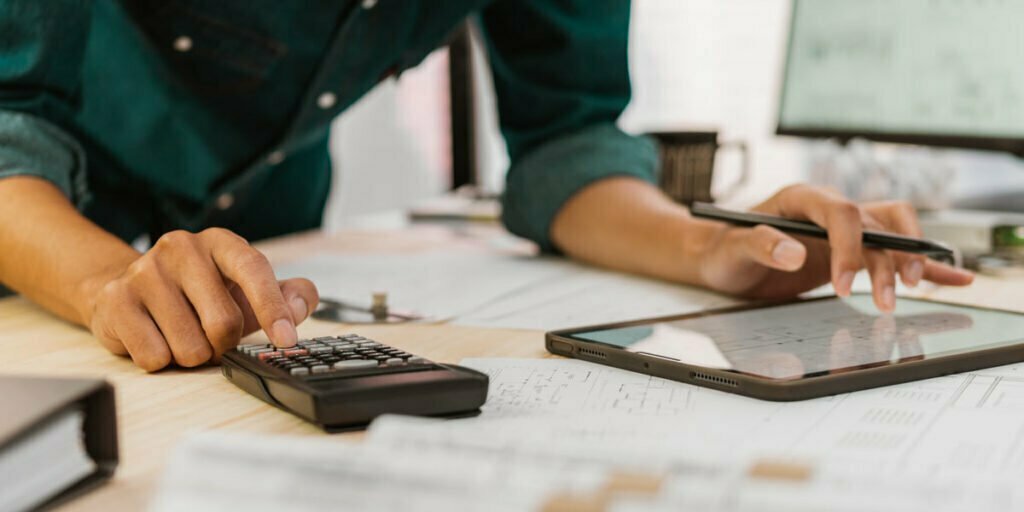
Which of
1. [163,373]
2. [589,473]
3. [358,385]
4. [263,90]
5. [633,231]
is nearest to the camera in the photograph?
[589,473]

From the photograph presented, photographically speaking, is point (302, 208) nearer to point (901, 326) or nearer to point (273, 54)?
point (273, 54)

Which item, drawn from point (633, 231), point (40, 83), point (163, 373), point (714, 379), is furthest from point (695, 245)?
point (40, 83)

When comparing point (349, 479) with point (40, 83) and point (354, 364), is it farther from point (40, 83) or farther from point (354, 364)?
point (40, 83)

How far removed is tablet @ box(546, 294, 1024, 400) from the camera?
21.1 inches

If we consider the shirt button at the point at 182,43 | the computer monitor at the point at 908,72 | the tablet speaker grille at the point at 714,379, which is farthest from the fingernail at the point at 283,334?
the computer monitor at the point at 908,72

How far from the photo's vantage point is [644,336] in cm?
63

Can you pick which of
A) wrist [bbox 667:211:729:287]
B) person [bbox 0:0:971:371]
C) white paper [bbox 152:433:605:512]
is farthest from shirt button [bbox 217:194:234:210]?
white paper [bbox 152:433:605:512]

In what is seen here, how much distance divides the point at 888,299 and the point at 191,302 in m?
0.46

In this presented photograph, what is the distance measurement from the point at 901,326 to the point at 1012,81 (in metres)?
0.53

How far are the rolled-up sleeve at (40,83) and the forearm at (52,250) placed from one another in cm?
3

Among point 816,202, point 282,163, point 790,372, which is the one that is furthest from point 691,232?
point 282,163

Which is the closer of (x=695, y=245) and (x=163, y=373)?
(x=163, y=373)

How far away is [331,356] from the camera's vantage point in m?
0.53

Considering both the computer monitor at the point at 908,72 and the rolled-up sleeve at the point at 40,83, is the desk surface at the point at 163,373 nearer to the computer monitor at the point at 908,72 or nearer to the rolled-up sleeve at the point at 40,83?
the rolled-up sleeve at the point at 40,83
